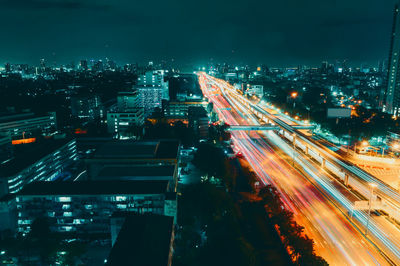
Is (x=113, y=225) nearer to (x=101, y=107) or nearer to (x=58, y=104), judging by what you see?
(x=101, y=107)

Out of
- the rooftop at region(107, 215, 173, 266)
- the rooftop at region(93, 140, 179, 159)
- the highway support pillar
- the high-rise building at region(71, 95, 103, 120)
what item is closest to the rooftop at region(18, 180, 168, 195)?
the rooftop at region(107, 215, 173, 266)

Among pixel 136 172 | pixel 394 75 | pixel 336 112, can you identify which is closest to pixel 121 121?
pixel 136 172

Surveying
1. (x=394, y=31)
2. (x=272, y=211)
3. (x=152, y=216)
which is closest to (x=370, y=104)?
(x=394, y=31)

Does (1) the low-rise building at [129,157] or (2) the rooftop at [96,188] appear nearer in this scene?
(2) the rooftop at [96,188]

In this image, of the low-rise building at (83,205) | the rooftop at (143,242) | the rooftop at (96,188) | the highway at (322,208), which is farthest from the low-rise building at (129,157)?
the rooftop at (143,242)

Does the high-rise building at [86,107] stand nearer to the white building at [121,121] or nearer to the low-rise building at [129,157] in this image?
the white building at [121,121]

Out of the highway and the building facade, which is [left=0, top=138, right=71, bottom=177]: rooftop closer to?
the building facade

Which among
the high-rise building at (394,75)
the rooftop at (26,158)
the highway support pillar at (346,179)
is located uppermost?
the high-rise building at (394,75)

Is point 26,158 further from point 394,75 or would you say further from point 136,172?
point 394,75
